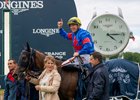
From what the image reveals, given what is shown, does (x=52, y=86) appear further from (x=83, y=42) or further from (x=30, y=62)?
(x=83, y=42)

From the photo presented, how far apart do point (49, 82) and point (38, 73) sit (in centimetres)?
64

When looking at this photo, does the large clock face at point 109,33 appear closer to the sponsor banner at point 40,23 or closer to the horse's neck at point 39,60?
the sponsor banner at point 40,23

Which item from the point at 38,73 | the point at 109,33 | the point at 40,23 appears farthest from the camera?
the point at 109,33

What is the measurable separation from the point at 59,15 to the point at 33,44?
85 centimetres

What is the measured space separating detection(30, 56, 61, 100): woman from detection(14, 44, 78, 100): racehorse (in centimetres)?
51

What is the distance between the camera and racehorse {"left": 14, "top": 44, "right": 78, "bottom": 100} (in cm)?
786

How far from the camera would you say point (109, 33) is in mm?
11586

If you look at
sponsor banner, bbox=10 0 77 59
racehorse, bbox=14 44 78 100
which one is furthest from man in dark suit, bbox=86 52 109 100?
sponsor banner, bbox=10 0 77 59

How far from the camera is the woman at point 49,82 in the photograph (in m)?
7.21

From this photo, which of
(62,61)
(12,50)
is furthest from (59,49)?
(62,61)

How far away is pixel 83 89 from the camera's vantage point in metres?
7.81

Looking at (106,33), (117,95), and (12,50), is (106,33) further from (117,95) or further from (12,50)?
(117,95)

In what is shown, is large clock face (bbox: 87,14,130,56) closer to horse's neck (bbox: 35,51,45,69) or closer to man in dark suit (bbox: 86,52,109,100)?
horse's neck (bbox: 35,51,45,69)

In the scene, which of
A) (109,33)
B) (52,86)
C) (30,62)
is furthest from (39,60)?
(109,33)
